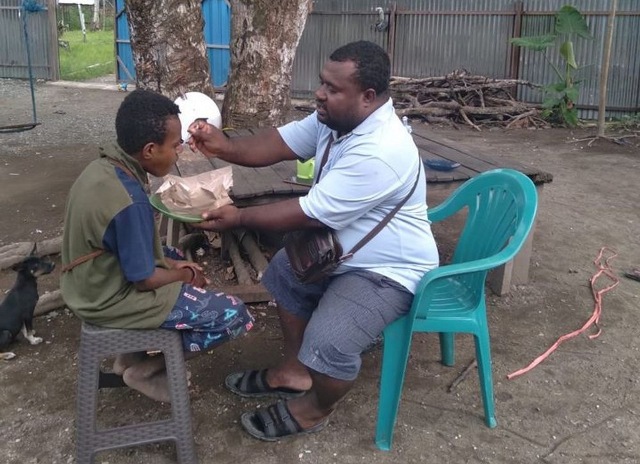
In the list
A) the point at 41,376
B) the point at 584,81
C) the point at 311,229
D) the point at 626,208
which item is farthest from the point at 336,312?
the point at 584,81

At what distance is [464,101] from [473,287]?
893 cm

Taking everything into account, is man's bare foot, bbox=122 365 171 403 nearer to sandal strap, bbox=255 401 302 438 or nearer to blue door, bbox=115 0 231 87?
sandal strap, bbox=255 401 302 438

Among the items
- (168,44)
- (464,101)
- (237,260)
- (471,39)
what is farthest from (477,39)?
(237,260)

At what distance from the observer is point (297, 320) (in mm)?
3020

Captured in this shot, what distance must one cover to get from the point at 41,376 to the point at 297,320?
4.35ft

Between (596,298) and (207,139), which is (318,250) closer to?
(207,139)

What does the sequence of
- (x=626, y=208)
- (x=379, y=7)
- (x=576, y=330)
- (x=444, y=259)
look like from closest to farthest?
1. (x=576, y=330)
2. (x=444, y=259)
3. (x=626, y=208)
4. (x=379, y=7)

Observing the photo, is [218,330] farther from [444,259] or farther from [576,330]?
[444,259]

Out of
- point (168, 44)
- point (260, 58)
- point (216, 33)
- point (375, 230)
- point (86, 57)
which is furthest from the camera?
point (86, 57)

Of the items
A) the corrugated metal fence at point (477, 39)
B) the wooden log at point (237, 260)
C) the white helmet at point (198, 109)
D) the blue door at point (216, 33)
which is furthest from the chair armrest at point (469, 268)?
the blue door at point (216, 33)

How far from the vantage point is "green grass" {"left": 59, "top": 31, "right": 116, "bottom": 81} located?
16.5 metres

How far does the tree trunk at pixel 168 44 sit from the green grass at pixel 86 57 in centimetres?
1162

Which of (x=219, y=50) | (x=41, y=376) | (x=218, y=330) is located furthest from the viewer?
(x=219, y=50)

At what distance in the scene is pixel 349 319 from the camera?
2578 mm
